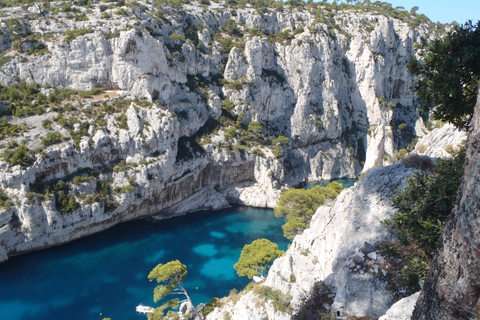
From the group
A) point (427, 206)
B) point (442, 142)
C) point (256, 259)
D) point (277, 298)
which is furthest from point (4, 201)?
point (442, 142)

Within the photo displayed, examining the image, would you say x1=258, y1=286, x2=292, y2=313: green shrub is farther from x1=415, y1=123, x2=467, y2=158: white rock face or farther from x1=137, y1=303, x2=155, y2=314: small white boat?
x1=415, y1=123, x2=467, y2=158: white rock face

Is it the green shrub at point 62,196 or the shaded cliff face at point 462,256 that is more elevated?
the shaded cliff face at point 462,256

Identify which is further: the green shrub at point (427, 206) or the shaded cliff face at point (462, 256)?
the green shrub at point (427, 206)

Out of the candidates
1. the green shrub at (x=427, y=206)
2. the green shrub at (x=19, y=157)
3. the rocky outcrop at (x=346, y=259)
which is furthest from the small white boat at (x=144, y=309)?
the green shrub at (x=427, y=206)

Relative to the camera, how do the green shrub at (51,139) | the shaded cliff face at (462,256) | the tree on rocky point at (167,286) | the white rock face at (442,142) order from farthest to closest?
1. the green shrub at (51,139)
2. the tree on rocky point at (167,286)
3. the white rock face at (442,142)
4. the shaded cliff face at (462,256)

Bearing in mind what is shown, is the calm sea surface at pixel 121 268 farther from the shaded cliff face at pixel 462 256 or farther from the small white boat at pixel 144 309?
the shaded cliff face at pixel 462 256

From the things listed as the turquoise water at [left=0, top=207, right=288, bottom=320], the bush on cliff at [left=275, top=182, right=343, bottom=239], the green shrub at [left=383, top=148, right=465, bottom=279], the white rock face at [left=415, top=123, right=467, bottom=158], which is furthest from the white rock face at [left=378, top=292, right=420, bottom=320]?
the bush on cliff at [left=275, top=182, right=343, bottom=239]
